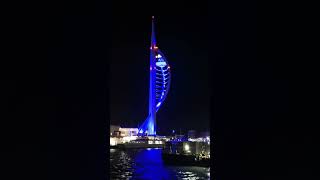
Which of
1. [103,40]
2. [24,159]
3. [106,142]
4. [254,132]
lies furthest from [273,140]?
[24,159]

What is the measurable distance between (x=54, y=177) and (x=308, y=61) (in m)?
1.35

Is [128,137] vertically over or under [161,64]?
under

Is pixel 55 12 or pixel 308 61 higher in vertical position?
pixel 55 12

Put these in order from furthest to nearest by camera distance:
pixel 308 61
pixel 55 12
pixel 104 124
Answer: pixel 104 124 → pixel 55 12 → pixel 308 61

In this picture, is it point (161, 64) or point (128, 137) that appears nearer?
point (161, 64)

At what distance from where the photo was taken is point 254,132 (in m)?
1.96

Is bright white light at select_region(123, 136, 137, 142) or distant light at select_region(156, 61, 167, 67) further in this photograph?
bright white light at select_region(123, 136, 137, 142)

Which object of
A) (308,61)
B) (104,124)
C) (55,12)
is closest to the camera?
(308,61)

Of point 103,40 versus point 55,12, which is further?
point 103,40

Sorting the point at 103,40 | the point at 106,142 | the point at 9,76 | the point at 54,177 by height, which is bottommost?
the point at 54,177

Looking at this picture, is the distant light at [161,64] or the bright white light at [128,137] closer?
the distant light at [161,64]

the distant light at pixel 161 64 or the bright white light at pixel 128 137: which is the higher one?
the distant light at pixel 161 64

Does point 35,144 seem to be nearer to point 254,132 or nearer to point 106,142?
point 106,142

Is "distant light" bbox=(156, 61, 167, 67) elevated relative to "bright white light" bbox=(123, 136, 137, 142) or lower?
elevated
